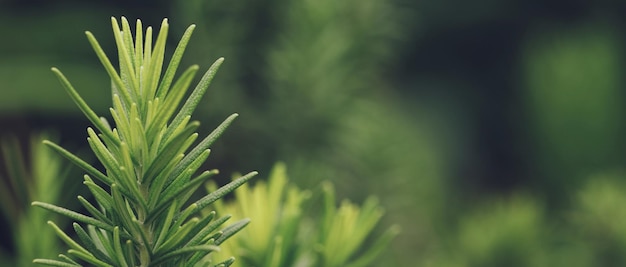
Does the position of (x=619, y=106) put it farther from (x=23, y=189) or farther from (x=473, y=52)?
(x=23, y=189)

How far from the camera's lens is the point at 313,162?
0.39 metres

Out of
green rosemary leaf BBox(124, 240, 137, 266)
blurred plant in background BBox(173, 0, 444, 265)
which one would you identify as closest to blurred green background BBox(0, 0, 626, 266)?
blurred plant in background BBox(173, 0, 444, 265)

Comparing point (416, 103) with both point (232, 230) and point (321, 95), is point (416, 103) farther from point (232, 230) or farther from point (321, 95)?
point (232, 230)

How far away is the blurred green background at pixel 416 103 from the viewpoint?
1.27 ft

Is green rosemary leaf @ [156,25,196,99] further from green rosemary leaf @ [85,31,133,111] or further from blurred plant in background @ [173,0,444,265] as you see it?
blurred plant in background @ [173,0,444,265]

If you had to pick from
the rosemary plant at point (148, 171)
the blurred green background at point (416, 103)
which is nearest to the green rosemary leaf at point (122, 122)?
the rosemary plant at point (148, 171)

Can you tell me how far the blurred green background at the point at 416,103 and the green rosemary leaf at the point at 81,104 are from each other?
12 centimetres

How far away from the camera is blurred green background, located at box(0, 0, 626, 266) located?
0.39 metres

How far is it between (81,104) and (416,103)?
671 mm

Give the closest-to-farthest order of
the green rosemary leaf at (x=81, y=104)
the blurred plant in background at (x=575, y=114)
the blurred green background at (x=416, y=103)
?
the green rosemary leaf at (x=81, y=104) → the blurred green background at (x=416, y=103) → the blurred plant in background at (x=575, y=114)

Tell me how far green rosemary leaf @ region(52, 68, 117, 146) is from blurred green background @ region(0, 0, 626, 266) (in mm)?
118

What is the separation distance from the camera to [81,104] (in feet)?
0.39

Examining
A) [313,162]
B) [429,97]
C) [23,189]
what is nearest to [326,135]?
[313,162]

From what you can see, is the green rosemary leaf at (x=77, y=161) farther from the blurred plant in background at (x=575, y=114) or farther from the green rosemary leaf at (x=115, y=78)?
the blurred plant in background at (x=575, y=114)
